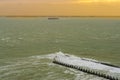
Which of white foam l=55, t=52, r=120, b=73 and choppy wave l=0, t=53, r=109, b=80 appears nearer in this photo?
choppy wave l=0, t=53, r=109, b=80

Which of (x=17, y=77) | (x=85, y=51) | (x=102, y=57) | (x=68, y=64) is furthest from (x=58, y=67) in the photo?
(x=85, y=51)

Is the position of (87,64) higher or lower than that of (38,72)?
higher

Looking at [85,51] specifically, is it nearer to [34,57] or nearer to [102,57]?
[102,57]

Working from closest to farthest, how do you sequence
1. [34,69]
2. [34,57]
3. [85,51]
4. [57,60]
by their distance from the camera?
[34,69] → [57,60] → [34,57] → [85,51]

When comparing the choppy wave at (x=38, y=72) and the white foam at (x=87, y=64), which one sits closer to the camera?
the choppy wave at (x=38, y=72)

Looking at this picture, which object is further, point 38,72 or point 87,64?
point 87,64

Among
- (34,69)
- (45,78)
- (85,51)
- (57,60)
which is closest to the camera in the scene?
(45,78)

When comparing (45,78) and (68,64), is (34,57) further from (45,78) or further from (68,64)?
(45,78)

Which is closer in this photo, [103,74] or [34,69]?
[103,74]
